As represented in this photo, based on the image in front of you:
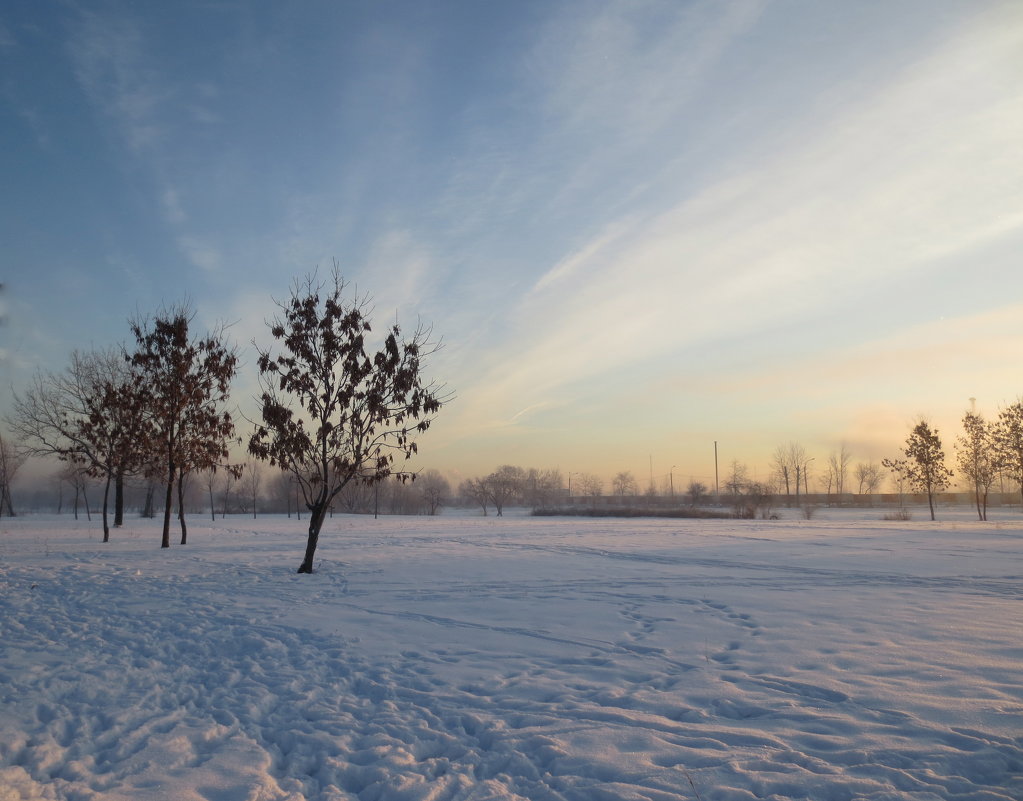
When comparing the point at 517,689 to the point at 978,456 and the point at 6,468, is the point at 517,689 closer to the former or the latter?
the point at 978,456

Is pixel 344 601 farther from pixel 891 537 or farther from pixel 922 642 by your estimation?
pixel 891 537

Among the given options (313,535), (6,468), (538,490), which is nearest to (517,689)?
(313,535)

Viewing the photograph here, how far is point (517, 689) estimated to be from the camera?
565 cm

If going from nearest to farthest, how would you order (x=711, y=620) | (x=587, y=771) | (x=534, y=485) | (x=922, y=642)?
(x=587, y=771) < (x=922, y=642) < (x=711, y=620) < (x=534, y=485)

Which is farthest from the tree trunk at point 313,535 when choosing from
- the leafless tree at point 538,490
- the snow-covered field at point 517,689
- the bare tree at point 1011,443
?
the leafless tree at point 538,490

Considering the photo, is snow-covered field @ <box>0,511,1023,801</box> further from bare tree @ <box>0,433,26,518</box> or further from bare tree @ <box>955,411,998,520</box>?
bare tree @ <box>0,433,26,518</box>

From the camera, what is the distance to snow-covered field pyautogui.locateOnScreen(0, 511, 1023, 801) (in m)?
3.92

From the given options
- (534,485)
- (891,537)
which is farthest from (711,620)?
(534,485)

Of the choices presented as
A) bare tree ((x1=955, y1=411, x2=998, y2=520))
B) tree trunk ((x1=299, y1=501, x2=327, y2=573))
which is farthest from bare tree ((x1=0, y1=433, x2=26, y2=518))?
bare tree ((x1=955, y1=411, x2=998, y2=520))

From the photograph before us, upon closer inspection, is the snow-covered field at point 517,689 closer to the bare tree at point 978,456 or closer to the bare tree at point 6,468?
the bare tree at point 978,456

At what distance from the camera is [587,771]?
4.00 metres

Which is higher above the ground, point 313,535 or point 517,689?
point 313,535

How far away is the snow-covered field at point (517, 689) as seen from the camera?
154 inches

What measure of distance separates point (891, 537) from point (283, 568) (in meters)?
21.3
